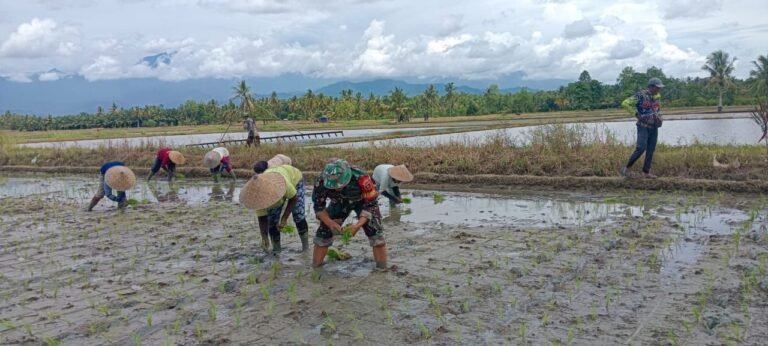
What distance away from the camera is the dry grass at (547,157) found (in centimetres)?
907

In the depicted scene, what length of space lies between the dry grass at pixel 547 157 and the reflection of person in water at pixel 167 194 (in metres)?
2.28

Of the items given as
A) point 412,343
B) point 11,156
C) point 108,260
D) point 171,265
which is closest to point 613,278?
point 412,343

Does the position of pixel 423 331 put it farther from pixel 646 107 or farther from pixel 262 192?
pixel 646 107

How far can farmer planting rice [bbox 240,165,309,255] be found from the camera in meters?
5.00

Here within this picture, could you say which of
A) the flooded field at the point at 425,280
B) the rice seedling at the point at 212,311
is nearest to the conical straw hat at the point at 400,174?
the flooded field at the point at 425,280

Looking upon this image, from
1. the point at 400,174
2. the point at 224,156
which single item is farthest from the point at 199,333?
the point at 224,156

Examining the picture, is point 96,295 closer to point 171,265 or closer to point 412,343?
point 171,265

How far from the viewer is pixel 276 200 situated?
498 centimetres

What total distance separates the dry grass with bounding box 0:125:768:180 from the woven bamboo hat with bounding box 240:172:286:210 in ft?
20.3

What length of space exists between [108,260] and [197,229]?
152 centimetres

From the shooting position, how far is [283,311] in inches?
160

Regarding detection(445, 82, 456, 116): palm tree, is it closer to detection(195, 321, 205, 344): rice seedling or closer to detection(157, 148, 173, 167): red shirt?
detection(157, 148, 173, 167): red shirt

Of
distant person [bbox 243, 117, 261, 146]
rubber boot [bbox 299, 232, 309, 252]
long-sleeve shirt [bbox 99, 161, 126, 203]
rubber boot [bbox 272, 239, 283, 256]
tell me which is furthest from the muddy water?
rubber boot [bbox 272, 239, 283, 256]

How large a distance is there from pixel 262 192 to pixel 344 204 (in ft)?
2.29
